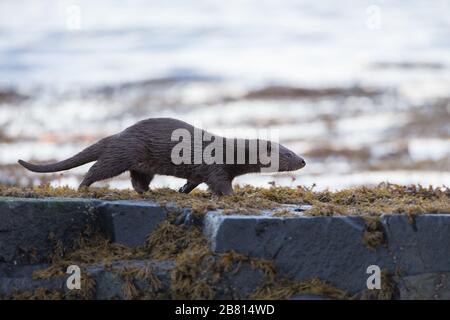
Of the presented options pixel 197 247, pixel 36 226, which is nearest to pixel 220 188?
pixel 197 247

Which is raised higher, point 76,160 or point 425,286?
point 76,160

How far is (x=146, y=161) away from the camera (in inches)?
314

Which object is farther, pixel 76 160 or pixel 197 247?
pixel 76 160

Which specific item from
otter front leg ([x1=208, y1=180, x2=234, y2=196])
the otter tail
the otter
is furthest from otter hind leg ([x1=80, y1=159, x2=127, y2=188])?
otter front leg ([x1=208, y1=180, x2=234, y2=196])

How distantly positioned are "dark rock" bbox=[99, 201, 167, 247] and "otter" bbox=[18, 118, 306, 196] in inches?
28.4

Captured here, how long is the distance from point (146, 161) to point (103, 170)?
16.2 inches

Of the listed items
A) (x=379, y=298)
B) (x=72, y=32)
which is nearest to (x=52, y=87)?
(x=72, y=32)

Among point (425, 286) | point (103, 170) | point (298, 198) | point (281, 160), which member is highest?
point (281, 160)

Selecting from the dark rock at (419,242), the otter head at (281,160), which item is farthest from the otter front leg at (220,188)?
the dark rock at (419,242)

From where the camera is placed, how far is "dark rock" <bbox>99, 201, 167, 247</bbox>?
714 centimetres

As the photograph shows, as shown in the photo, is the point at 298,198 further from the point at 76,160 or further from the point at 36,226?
the point at 36,226

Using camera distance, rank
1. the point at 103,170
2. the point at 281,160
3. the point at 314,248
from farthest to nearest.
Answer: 1. the point at 281,160
2. the point at 103,170
3. the point at 314,248

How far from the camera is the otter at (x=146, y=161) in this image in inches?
309

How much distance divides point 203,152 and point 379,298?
7.34 feet
